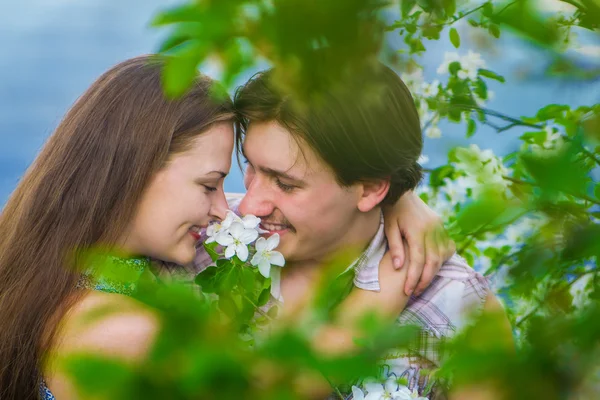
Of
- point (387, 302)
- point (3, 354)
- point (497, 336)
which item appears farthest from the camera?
point (387, 302)

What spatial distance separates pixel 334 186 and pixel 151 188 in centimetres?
52

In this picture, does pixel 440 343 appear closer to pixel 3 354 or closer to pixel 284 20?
pixel 284 20

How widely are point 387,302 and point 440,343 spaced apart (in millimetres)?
1674

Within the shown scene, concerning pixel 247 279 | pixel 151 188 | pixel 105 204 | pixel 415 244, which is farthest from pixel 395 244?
pixel 105 204

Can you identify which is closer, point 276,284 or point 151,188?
point 151,188

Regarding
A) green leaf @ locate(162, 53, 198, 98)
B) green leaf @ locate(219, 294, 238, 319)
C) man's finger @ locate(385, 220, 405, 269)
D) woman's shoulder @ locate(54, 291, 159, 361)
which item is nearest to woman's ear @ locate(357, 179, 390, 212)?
man's finger @ locate(385, 220, 405, 269)

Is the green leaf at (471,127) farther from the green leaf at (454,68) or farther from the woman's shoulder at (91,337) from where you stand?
the woman's shoulder at (91,337)

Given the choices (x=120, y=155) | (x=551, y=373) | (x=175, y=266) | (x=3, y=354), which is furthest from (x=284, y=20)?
(x=175, y=266)

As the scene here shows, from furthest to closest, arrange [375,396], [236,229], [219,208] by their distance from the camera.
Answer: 1. [219,208]
2. [236,229]
3. [375,396]

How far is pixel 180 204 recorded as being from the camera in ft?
6.68

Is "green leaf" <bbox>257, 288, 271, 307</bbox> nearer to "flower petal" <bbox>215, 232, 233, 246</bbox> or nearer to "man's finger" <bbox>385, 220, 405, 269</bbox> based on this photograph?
"flower petal" <bbox>215, 232, 233, 246</bbox>

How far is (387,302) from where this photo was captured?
2.20 m

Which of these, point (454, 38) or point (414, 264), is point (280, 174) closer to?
point (414, 264)

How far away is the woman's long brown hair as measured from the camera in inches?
79.0
